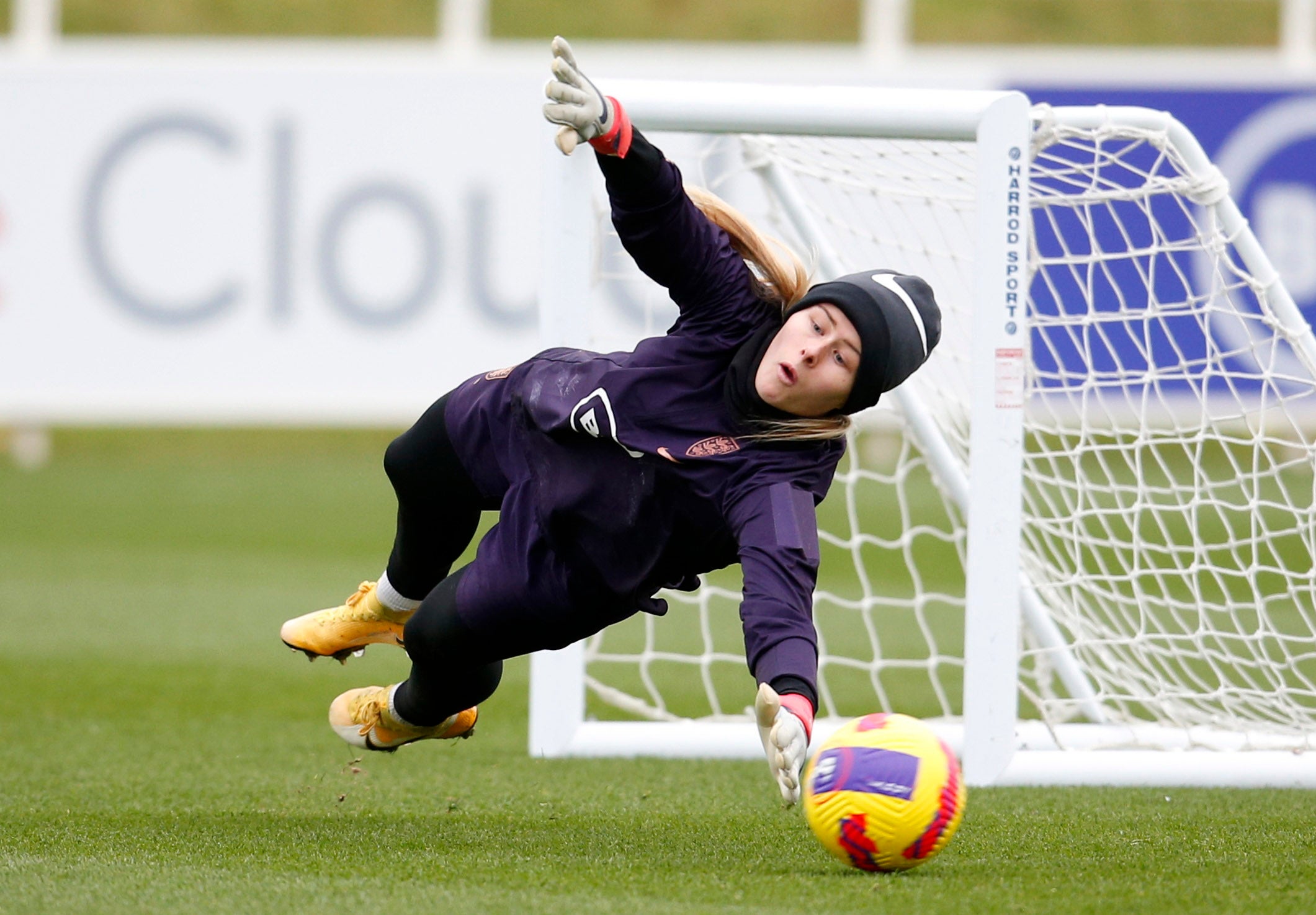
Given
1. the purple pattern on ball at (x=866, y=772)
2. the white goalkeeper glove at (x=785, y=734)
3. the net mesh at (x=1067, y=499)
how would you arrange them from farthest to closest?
1. the net mesh at (x=1067, y=499)
2. the purple pattern on ball at (x=866, y=772)
3. the white goalkeeper glove at (x=785, y=734)

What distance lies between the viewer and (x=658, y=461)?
3.24m

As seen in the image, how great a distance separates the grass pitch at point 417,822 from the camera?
289 centimetres

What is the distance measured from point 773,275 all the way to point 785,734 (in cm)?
95

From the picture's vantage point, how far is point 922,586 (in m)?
8.01

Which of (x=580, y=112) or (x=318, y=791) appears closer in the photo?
(x=580, y=112)

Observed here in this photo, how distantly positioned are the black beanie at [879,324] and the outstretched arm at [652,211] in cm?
15

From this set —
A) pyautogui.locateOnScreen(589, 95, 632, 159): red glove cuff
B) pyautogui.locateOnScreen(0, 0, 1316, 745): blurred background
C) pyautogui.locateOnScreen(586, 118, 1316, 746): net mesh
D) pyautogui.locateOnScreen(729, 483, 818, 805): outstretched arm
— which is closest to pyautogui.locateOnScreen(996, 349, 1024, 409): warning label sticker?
pyautogui.locateOnScreen(586, 118, 1316, 746): net mesh

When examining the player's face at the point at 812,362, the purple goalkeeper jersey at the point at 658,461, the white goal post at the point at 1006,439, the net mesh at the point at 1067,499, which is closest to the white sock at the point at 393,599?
the purple goalkeeper jersey at the point at 658,461

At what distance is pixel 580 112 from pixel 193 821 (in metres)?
1.71

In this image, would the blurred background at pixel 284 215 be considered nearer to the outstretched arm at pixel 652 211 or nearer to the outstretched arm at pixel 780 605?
the outstretched arm at pixel 652 211

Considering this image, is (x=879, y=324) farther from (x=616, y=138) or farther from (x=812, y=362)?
(x=616, y=138)

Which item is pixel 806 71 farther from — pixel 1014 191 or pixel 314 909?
pixel 314 909

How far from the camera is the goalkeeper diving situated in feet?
10.0

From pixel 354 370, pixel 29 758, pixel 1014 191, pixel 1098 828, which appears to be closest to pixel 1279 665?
pixel 1098 828
